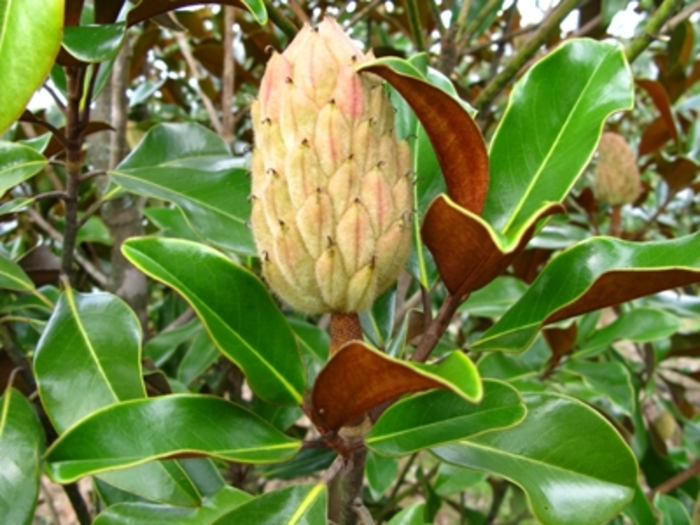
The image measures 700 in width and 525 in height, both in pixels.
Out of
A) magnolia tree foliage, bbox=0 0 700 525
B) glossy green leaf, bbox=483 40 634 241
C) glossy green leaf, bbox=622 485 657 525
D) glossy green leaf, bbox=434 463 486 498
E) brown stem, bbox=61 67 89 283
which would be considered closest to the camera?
magnolia tree foliage, bbox=0 0 700 525

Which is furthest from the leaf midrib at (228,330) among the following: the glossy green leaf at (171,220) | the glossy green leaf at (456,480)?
the glossy green leaf at (456,480)

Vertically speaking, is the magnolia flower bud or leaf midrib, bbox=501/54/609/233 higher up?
leaf midrib, bbox=501/54/609/233

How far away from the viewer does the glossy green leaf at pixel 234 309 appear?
0.68m

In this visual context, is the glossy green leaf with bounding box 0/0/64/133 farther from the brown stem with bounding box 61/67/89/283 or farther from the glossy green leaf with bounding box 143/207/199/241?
the glossy green leaf with bounding box 143/207/199/241

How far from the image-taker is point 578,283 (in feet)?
2.37

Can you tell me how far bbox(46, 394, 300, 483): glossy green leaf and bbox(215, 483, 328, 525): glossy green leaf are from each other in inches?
1.5

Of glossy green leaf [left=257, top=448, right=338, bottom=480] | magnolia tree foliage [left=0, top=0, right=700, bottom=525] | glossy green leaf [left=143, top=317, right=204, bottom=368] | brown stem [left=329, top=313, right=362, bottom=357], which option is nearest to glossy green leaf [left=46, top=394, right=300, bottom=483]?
magnolia tree foliage [left=0, top=0, right=700, bottom=525]

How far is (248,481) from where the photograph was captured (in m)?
1.67

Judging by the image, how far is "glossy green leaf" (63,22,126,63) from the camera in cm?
76

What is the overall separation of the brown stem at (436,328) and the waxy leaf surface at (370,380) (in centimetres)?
11

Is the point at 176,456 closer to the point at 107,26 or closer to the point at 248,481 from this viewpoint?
the point at 107,26

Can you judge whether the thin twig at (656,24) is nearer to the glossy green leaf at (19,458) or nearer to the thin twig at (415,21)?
the thin twig at (415,21)

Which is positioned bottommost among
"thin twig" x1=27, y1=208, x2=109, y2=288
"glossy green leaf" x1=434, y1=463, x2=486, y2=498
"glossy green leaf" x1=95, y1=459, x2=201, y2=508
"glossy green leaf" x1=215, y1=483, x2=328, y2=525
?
"glossy green leaf" x1=434, y1=463, x2=486, y2=498

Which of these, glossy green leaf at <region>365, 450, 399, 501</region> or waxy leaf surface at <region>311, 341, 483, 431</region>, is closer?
waxy leaf surface at <region>311, 341, 483, 431</region>
